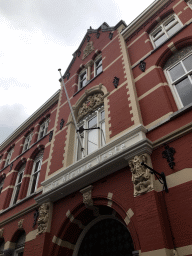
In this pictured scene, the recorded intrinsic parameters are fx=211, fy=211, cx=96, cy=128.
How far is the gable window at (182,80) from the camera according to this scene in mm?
6811

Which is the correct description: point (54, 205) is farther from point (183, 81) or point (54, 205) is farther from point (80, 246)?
point (183, 81)

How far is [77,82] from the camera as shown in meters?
12.7

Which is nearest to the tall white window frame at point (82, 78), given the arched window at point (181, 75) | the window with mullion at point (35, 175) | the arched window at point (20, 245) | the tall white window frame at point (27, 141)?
the window with mullion at point (35, 175)

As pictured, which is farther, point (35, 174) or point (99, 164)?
point (35, 174)

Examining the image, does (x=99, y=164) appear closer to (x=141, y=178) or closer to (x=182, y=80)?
(x=141, y=178)

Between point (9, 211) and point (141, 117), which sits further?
point (9, 211)

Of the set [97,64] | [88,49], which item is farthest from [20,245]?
[88,49]

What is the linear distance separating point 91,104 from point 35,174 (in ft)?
17.2

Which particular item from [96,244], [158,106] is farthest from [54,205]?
[158,106]

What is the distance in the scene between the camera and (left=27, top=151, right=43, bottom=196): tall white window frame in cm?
1117

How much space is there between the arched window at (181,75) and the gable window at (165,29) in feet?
5.05

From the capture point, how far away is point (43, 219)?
25.2ft

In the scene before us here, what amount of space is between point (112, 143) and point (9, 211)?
7334mm

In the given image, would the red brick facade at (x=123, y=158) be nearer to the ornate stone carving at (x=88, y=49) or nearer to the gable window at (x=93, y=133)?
the gable window at (x=93, y=133)
